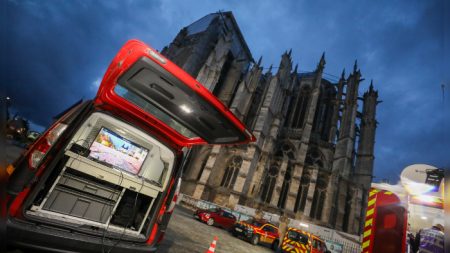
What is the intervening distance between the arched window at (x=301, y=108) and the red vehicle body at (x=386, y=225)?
76.7 feet

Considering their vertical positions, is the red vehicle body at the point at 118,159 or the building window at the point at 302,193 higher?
the building window at the point at 302,193

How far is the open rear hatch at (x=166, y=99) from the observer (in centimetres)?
258

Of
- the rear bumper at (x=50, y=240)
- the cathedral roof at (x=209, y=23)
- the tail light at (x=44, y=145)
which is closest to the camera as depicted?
the rear bumper at (x=50, y=240)

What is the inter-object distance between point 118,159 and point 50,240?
1.65 m

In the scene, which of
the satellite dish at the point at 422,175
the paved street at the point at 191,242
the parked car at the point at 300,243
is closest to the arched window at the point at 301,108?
the parked car at the point at 300,243

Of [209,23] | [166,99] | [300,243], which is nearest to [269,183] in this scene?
[300,243]

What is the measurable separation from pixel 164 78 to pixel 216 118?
0.93 meters

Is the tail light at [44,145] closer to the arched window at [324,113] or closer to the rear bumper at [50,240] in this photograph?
the rear bumper at [50,240]

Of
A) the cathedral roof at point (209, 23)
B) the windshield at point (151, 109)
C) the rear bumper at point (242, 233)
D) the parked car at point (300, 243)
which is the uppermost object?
the cathedral roof at point (209, 23)

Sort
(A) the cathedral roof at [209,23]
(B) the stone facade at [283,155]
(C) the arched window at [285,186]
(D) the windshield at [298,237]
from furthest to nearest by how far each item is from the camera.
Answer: (A) the cathedral roof at [209,23] → (C) the arched window at [285,186] → (B) the stone facade at [283,155] → (D) the windshield at [298,237]

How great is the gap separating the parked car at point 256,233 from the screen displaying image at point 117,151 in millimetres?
8024

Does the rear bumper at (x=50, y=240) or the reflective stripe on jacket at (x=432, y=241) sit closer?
the rear bumper at (x=50, y=240)

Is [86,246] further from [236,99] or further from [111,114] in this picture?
[236,99]

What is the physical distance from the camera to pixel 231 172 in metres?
21.1
